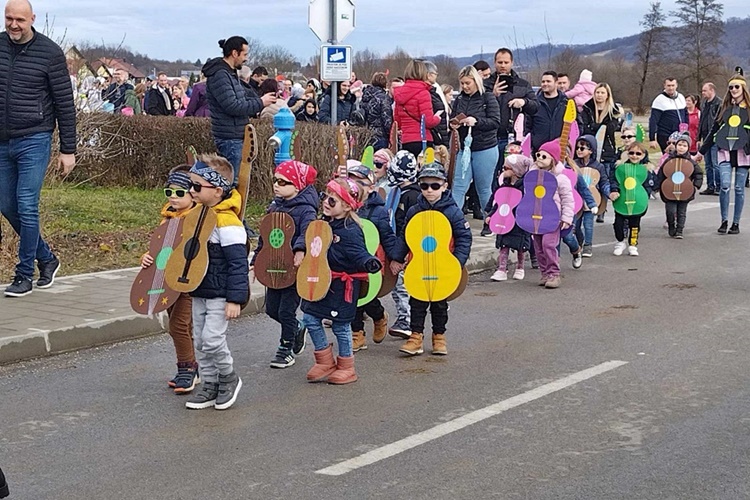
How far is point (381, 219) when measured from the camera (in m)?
8.09

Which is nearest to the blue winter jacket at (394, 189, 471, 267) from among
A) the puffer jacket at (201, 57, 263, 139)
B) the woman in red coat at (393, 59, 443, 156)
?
the puffer jacket at (201, 57, 263, 139)

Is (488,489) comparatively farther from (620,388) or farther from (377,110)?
(377,110)

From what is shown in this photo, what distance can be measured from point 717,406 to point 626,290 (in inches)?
171

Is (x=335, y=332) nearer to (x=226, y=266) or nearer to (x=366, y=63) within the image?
(x=226, y=266)

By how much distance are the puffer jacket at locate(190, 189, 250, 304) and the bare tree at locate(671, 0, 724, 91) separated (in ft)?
182

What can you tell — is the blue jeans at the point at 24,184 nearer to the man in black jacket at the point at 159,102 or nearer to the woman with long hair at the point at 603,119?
the woman with long hair at the point at 603,119

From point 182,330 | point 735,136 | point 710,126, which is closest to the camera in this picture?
point 182,330

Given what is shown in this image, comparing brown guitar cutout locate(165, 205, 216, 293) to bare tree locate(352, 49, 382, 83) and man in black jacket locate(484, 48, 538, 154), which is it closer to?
man in black jacket locate(484, 48, 538, 154)

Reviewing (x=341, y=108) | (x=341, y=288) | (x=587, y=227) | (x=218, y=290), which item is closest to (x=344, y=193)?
(x=341, y=288)

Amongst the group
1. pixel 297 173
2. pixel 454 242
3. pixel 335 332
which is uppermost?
pixel 297 173

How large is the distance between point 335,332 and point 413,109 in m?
6.34

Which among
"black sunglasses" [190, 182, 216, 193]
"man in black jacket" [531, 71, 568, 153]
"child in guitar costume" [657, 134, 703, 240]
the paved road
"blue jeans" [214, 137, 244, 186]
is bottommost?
the paved road

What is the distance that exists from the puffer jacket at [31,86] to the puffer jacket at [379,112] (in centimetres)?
672

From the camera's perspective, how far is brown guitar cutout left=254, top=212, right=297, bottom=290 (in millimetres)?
7680
